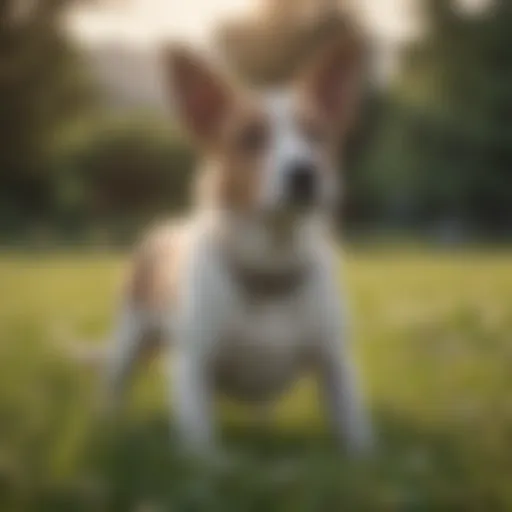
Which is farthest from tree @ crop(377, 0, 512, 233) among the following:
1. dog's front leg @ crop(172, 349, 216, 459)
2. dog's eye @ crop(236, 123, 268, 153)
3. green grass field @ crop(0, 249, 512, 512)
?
dog's front leg @ crop(172, 349, 216, 459)

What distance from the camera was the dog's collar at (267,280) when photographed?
0.98 metres

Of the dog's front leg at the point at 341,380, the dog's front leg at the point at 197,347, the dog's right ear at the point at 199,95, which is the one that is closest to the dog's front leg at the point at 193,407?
the dog's front leg at the point at 197,347

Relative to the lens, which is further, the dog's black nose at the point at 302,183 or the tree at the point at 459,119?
the tree at the point at 459,119

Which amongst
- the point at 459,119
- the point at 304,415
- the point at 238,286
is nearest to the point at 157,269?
the point at 238,286

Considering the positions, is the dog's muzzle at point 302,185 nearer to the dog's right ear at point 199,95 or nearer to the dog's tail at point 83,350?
the dog's right ear at point 199,95

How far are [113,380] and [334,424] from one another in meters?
0.22

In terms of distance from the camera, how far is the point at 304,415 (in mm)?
992

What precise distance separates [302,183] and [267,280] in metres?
0.11

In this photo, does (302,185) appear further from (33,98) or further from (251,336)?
(33,98)

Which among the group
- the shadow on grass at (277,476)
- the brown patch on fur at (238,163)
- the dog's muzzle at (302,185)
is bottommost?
the shadow on grass at (277,476)

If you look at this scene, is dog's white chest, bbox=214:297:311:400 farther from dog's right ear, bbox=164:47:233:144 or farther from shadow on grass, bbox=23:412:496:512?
dog's right ear, bbox=164:47:233:144

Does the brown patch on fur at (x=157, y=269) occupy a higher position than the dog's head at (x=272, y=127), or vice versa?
the dog's head at (x=272, y=127)

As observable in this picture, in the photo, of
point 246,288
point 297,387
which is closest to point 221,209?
point 246,288

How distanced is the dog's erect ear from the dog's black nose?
67 millimetres
